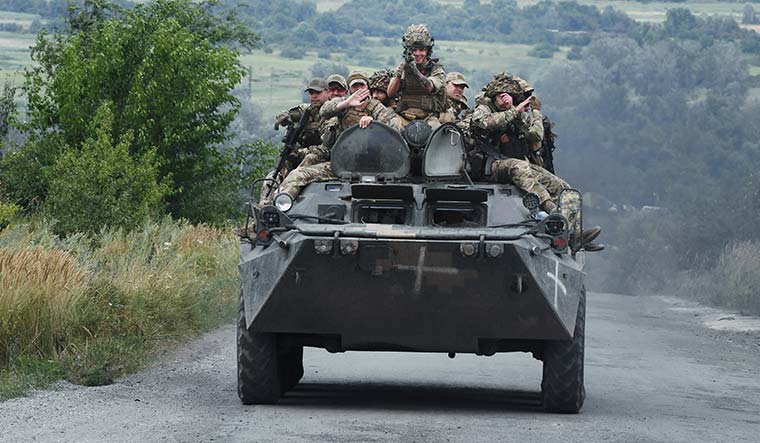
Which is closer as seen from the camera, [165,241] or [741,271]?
[165,241]

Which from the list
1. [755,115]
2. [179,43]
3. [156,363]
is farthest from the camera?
[755,115]

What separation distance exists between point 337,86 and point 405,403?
332 cm

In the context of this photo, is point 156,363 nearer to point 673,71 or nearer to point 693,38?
point 673,71

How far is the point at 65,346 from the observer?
48.3 ft

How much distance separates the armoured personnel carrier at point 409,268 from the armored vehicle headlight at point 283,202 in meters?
0.01

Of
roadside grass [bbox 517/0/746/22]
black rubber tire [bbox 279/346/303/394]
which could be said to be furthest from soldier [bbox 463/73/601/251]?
roadside grass [bbox 517/0/746/22]

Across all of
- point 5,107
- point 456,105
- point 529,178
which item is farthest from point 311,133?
point 5,107

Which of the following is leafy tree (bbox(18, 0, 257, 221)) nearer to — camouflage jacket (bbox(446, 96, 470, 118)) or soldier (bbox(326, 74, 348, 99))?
soldier (bbox(326, 74, 348, 99))

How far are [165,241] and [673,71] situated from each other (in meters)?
47.9

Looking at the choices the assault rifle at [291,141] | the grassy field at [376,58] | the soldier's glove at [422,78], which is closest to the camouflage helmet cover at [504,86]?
the soldier's glove at [422,78]

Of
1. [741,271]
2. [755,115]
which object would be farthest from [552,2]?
[741,271]

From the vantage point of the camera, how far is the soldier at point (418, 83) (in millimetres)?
13984

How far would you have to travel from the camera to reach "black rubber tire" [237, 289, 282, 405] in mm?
12562

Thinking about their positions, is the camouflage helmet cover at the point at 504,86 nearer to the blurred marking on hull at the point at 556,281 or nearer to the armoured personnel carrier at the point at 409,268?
the armoured personnel carrier at the point at 409,268
